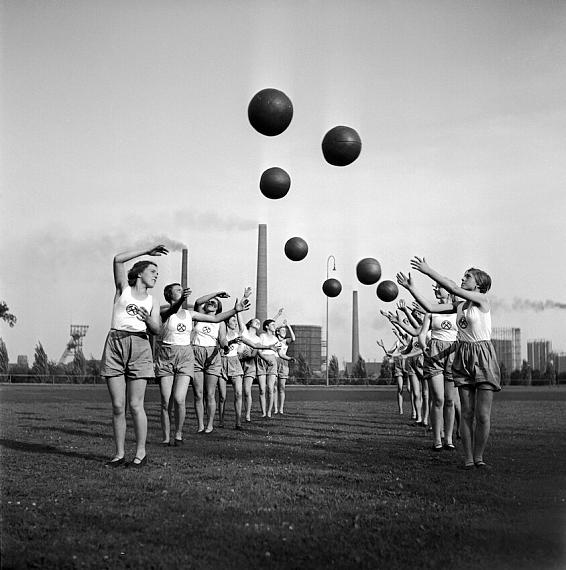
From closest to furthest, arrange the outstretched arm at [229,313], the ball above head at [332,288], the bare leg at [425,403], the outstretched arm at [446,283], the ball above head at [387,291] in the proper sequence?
the outstretched arm at [446,283], the outstretched arm at [229,313], the bare leg at [425,403], the ball above head at [387,291], the ball above head at [332,288]

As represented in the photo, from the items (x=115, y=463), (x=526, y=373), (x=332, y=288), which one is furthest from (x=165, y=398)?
(x=526, y=373)

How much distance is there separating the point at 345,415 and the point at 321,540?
12.9 metres

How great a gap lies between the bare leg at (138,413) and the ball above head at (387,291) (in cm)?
966

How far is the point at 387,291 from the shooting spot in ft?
56.1

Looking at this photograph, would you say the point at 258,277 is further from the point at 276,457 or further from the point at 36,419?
the point at 276,457

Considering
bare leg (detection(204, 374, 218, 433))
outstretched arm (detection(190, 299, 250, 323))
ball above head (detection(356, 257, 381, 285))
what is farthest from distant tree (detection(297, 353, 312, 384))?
outstretched arm (detection(190, 299, 250, 323))

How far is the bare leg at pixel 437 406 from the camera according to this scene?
10281mm

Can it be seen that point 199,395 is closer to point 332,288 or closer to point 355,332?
point 332,288

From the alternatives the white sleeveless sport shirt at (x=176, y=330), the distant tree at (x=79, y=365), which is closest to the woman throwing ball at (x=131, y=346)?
the white sleeveless sport shirt at (x=176, y=330)

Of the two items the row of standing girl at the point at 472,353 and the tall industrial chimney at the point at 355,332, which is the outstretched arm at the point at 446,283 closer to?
the row of standing girl at the point at 472,353

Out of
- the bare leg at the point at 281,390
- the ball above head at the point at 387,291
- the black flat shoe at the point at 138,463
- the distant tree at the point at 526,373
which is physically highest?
the ball above head at the point at 387,291

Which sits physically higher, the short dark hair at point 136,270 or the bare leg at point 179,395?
the short dark hair at point 136,270

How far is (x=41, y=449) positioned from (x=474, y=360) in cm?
600

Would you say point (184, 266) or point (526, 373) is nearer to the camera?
point (184, 266)
